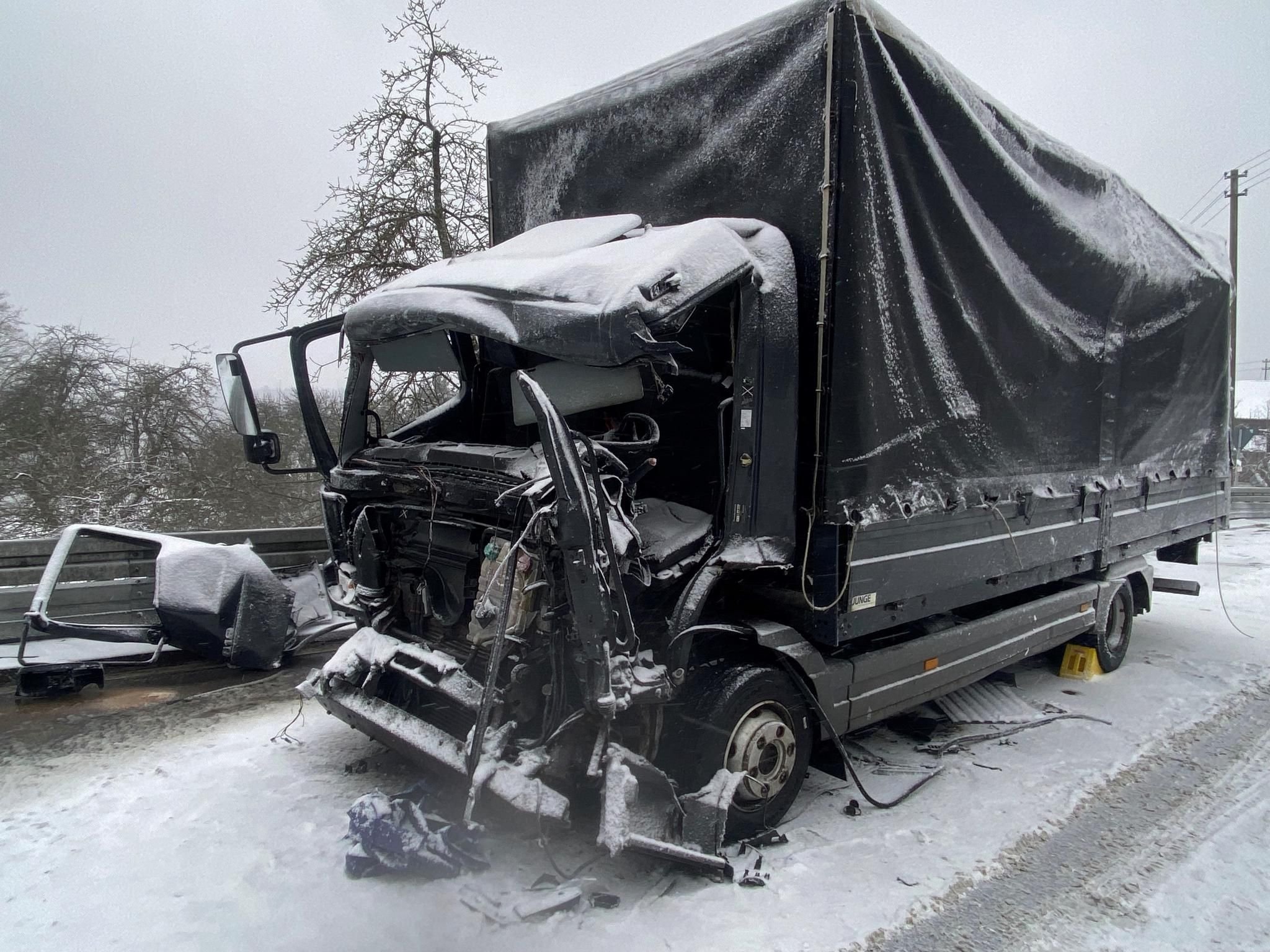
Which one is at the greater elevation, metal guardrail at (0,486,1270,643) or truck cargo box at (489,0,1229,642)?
truck cargo box at (489,0,1229,642)

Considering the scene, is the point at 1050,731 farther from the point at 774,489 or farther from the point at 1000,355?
the point at 774,489

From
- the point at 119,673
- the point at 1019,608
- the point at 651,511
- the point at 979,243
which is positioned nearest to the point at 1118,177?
the point at 979,243

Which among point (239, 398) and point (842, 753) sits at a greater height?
point (239, 398)

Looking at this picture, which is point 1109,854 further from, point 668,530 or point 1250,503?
point 1250,503

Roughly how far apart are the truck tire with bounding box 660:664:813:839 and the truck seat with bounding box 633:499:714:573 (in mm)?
584

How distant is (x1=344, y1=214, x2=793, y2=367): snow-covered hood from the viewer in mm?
3078

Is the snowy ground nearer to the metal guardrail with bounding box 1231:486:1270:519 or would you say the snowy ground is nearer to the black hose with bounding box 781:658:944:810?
the black hose with bounding box 781:658:944:810

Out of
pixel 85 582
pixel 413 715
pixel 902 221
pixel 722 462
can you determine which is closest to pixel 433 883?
pixel 413 715

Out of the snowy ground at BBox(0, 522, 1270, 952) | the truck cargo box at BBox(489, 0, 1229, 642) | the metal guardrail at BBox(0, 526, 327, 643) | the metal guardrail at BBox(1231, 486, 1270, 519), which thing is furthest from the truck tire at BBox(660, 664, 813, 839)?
the metal guardrail at BBox(1231, 486, 1270, 519)

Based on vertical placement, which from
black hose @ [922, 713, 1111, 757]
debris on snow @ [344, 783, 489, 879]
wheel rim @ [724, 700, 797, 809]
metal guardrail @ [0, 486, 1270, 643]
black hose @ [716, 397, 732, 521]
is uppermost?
black hose @ [716, 397, 732, 521]

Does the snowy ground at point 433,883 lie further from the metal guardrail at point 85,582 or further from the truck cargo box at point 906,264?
the metal guardrail at point 85,582

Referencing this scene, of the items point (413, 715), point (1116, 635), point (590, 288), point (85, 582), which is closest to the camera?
point (590, 288)

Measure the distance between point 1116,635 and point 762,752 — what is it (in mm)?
4735

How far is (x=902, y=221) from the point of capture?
3.70m
